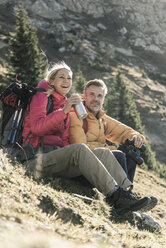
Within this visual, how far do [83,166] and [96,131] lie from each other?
4.82ft

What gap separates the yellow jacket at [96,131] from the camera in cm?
507

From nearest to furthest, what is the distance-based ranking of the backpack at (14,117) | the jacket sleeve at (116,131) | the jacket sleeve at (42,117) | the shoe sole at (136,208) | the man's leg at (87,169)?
the shoe sole at (136,208) → the man's leg at (87,169) → the jacket sleeve at (42,117) → the backpack at (14,117) → the jacket sleeve at (116,131)

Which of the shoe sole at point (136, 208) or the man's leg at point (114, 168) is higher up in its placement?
the man's leg at point (114, 168)

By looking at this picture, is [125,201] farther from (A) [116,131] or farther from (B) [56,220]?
(A) [116,131]

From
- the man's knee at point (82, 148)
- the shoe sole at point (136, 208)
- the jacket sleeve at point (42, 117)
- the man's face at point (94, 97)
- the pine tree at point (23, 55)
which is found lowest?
the shoe sole at point (136, 208)

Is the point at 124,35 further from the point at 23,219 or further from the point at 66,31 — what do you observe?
the point at 23,219

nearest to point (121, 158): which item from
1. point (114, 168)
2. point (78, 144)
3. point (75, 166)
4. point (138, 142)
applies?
point (114, 168)

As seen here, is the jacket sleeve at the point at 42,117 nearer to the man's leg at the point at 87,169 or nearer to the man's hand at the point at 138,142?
the man's leg at the point at 87,169

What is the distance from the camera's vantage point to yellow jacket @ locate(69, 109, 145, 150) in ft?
16.6

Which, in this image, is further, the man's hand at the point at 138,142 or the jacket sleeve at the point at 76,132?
the man's hand at the point at 138,142

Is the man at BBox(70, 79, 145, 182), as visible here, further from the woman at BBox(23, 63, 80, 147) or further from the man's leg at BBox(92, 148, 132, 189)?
the man's leg at BBox(92, 148, 132, 189)

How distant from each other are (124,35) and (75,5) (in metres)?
20.2

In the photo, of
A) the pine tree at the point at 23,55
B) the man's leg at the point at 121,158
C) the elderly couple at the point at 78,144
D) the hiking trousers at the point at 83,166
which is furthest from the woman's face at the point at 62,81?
the pine tree at the point at 23,55

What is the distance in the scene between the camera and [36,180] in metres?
3.96
